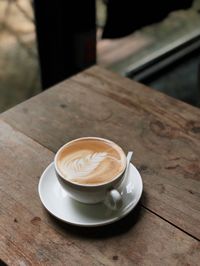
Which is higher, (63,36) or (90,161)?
(90,161)

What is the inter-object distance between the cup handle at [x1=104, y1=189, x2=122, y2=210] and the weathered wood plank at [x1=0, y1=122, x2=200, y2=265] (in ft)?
0.11

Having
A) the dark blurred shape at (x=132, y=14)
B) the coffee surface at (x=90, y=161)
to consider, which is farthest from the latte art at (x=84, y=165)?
the dark blurred shape at (x=132, y=14)

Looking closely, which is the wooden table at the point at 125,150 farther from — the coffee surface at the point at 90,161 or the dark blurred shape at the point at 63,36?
the dark blurred shape at the point at 63,36

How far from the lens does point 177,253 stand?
681 millimetres

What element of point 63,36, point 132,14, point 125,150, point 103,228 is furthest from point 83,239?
point 132,14

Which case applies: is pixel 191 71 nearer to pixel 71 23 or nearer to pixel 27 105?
pixel 71 23

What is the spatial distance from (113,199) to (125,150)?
20 cm

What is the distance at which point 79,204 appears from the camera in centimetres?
75

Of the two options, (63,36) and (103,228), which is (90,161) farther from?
(63,36)

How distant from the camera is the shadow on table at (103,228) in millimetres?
710

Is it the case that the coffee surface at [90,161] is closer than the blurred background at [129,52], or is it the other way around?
the coffee surface at [90,161]

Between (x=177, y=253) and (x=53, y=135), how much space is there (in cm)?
37

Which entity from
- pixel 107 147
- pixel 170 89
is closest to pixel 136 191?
pixel 107 147

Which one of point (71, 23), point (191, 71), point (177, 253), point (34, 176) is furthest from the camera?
point (191, 71)
